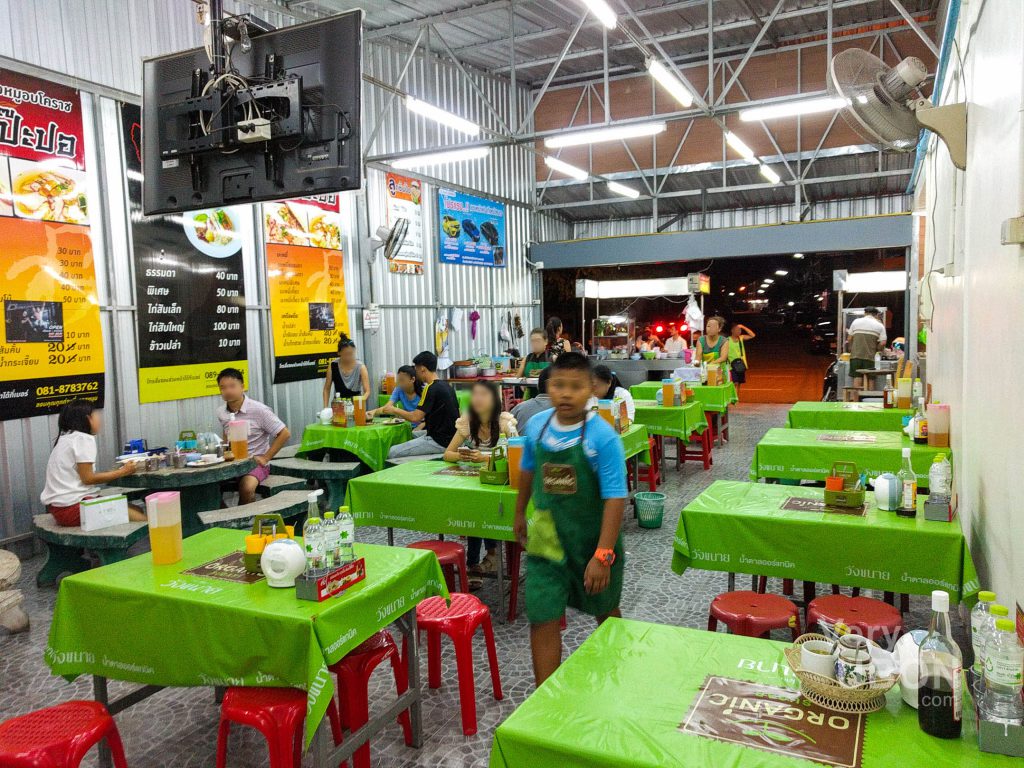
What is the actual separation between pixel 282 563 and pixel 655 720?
144 centimetres

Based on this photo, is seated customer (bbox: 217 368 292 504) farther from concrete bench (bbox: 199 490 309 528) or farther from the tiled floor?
the tiled floor

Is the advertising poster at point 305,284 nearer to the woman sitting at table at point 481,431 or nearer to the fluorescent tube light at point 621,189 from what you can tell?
the woman sitting at table at point 481,431

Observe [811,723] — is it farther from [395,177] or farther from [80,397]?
[395,177]

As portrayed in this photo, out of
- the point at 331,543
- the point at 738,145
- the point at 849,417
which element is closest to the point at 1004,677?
the point at 331,543

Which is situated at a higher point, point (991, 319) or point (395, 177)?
point (395, 177)

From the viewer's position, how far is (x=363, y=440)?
21.3 ft

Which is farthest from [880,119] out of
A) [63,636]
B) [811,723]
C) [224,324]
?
[224,324]

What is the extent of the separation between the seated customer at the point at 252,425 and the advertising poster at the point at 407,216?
4468mm

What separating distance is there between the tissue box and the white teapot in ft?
9.57

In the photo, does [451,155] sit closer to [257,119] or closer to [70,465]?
[257,119]

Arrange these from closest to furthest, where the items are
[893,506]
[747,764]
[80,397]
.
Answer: [747,764], [893,506], [80,397]

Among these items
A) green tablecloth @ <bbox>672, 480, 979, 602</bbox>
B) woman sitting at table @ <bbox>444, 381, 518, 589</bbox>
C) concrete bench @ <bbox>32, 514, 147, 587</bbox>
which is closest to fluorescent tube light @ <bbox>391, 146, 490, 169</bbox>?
woman sitting at table @ <bbox>444, 381, 518, 589</bbox>

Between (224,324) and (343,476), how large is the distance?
2416mm

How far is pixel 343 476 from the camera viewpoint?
638 centimetres
